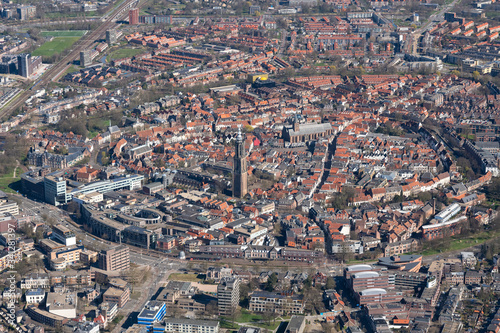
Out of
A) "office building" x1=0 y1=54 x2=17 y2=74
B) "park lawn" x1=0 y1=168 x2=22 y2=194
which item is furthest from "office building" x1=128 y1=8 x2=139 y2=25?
"park lawn" x1=0 y1=168 x2=22 y2=194

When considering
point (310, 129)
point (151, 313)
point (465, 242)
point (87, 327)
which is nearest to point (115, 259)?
point (151, 313)

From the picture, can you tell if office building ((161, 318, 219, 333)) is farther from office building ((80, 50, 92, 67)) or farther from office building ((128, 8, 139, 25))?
office building ((128, 8, 139, 25))

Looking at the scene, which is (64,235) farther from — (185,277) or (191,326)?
(191,326)

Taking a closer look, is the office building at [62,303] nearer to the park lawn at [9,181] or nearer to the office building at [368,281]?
the office building at [368,281]

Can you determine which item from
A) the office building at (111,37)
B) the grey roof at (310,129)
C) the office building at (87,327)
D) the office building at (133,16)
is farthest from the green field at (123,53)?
the office building at (87,327)

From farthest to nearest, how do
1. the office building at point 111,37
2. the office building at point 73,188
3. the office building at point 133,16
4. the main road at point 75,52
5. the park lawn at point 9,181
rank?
the office building at point 133,16 → the office building at point 111,37 → the main road at point 75,52 → the park lawn at point 9,181 → the office building at point 73,188
